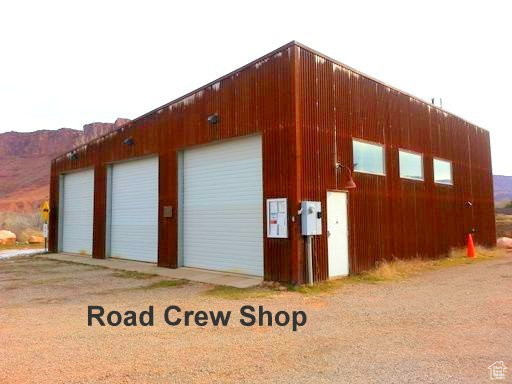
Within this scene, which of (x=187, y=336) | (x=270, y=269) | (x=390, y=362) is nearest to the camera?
(x=390, y=362)

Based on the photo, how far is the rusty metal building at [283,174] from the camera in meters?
11.1

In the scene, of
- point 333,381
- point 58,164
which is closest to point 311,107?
point 333,381

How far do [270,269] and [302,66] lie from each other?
17.1 feet

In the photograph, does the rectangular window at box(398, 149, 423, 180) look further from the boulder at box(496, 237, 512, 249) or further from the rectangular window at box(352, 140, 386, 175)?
the boulder at box(496, 237, 512, 249)

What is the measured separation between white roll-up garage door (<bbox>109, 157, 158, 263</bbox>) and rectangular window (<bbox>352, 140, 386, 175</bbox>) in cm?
730

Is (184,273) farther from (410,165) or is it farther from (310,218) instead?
(410,165)

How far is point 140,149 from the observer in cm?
1659

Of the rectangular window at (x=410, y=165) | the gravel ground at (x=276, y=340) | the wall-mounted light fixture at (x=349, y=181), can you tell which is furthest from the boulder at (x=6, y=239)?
the rectangular window at (x=410, y=165)

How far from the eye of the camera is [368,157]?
13461 mm

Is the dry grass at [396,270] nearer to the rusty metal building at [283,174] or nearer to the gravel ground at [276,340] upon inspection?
the rusty metal building at [283,174]

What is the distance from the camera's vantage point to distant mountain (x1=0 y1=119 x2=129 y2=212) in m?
70.9

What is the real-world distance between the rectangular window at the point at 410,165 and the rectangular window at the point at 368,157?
50.5 inches

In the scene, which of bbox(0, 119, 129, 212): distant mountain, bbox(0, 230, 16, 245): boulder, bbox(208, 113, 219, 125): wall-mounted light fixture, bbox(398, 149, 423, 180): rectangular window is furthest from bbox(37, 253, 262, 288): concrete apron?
bbox(0, 119, 129, 212): distant mountain

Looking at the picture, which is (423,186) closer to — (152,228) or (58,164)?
(152,228)
